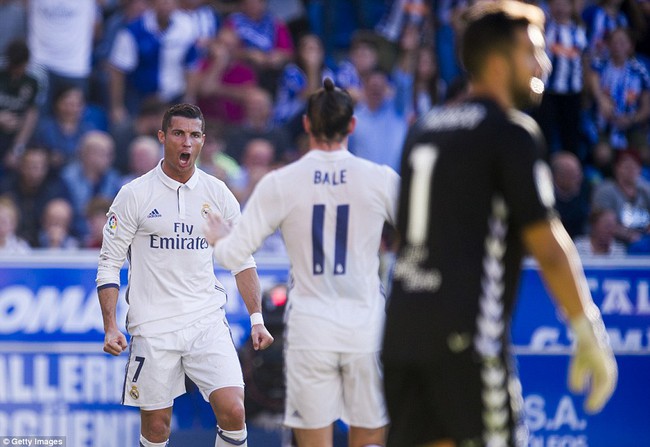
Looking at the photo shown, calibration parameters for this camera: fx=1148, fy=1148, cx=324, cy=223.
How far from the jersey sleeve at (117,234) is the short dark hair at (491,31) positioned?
11.4 feet

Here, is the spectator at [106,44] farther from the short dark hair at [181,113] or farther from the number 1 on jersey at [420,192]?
the number 1 on jersey at [420,192]

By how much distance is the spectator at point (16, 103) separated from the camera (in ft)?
42.1

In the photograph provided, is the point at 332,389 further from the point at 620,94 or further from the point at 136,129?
the point at 620,94

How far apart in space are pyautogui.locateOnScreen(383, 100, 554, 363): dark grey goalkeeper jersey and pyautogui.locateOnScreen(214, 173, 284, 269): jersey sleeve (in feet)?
4.95

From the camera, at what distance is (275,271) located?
1037cm

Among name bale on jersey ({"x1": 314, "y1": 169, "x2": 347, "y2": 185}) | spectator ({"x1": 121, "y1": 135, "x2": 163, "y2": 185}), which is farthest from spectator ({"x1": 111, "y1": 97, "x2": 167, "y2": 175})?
name bale on jersey ({"x1": 314, "y1": 169, "x2": 347, "y2": 185})

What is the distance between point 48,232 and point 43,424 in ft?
8.04

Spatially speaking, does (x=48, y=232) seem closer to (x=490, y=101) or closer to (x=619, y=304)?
(x=619, y=304)

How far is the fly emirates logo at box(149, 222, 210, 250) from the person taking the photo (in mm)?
7469

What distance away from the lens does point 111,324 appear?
7.35 m

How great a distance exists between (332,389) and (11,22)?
27.7 ft

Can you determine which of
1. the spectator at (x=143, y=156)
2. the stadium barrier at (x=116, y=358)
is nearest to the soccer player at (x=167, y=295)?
the stadium barrier at (x=116, y=358)

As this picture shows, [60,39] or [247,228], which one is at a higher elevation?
[60,39]

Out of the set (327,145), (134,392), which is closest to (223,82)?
(134,392)
